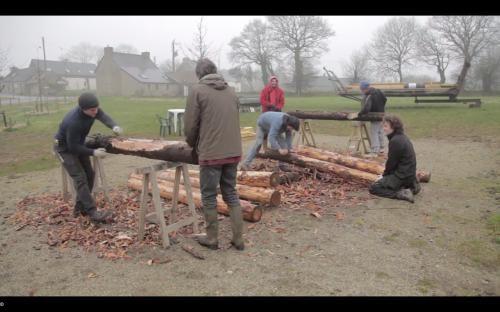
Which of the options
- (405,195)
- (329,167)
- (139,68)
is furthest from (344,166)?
(139,68)

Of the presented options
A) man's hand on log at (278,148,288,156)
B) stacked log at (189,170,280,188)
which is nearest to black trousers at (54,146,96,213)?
stacked log at (189,170,280,188)

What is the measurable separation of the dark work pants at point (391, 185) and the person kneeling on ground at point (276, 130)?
1.73m

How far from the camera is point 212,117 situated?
4.05m

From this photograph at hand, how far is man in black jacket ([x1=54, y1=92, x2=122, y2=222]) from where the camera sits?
5027mm

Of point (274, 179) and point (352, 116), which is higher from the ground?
point (352, 116)

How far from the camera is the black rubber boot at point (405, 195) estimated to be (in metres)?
6.11

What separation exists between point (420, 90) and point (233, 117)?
21.3 m

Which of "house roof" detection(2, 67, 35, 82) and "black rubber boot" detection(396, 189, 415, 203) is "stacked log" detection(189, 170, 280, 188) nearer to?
"black rubber boot" detection(396, 189, 415, 203)

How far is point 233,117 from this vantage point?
4.19 m

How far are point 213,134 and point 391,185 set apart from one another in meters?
3.52

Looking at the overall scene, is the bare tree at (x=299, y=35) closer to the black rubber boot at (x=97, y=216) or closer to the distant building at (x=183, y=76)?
the distant building at (x=183, y=76)

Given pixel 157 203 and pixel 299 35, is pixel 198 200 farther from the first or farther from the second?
pixel 299 35
